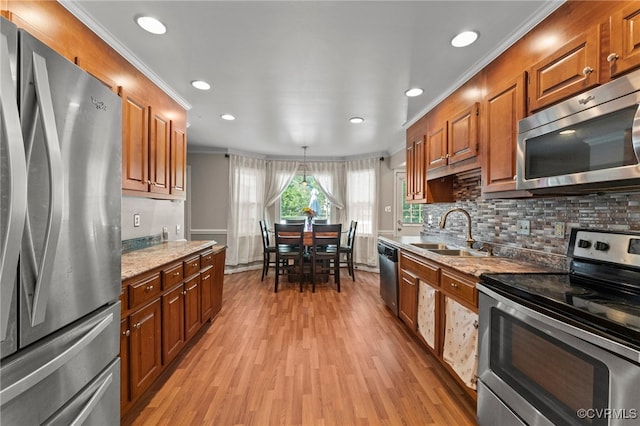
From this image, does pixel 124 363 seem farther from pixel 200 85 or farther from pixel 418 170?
pixel 418 170

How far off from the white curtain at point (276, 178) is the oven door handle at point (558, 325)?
181 inches

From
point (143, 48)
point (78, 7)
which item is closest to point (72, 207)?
point (78, 7)

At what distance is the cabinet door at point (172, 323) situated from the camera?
1885 mm

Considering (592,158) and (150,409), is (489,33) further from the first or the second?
(150,409)

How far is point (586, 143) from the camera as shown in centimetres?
120

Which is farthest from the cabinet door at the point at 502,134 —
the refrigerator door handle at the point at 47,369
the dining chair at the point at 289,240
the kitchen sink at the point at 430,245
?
the dining chair at the point at 289,240

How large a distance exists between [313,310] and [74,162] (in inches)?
113

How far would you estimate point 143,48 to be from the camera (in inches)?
74.6

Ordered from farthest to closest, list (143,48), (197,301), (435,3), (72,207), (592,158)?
(197,301) < (143,48) < (435,3) < (592,158) < (72,207)

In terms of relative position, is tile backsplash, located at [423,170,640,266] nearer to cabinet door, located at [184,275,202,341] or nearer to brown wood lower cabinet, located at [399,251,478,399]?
brown wood lower cabinet, located at [399,251,478,399]

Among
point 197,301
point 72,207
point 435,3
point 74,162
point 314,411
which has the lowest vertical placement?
point 314,411

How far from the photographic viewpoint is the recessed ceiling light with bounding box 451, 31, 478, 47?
5.59ft

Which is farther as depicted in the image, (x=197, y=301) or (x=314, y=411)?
(x=197, y=301)

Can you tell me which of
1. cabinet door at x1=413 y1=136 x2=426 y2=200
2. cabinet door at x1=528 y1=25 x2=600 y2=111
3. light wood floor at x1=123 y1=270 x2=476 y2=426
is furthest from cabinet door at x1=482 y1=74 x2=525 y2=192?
light wood floor at x1=123 y1=270 x2=476 y2=426
